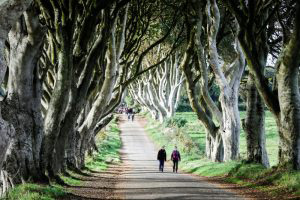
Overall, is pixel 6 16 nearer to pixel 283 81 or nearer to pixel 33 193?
pixel 33 193

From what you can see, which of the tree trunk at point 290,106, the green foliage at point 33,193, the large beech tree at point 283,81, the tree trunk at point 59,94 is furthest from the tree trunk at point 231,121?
the green foliage at point 33,193

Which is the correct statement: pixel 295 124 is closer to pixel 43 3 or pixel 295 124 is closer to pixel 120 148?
pixel 43 3

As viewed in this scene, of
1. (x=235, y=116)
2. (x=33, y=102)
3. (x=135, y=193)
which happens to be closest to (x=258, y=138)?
(x=235, y=116)

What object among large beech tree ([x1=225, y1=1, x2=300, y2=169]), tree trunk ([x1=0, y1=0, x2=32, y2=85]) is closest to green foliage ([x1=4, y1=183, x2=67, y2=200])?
tree trunk ([x1=0, y1=0, x2=32, y2=85])

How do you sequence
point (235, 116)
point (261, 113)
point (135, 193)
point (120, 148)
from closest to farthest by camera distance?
point (135, 193) → point (261, 113) → point (235, 116) → point (120, 148)

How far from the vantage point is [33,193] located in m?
9.56

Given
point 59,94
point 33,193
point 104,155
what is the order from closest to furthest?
point 33,193, point 59,94, point 104,155

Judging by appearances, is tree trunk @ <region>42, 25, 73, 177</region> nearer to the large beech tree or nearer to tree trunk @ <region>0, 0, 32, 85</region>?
the large beech tree

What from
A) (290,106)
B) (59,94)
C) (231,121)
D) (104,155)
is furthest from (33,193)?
(104,155)

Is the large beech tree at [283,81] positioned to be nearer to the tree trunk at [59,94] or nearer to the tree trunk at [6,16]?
the tree trunk at [59,94]

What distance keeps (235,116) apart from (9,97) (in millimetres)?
10544

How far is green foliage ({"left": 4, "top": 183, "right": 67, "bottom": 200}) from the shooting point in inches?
364

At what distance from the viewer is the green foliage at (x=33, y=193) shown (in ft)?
30.3

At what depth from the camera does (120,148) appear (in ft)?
126
